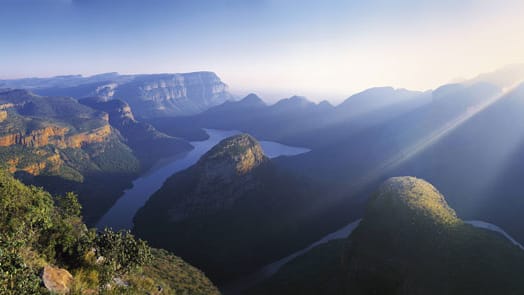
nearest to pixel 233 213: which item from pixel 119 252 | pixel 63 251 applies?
pixel 119 252

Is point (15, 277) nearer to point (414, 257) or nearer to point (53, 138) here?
point (414, 257)

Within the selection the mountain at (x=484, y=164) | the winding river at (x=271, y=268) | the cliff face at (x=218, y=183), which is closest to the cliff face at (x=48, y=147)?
the cliff face at (x=218, y=183)

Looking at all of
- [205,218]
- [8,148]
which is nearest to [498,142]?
[205,218]

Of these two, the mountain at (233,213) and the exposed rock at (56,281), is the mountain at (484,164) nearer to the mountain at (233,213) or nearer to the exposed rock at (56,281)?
the mountain at (233,213)

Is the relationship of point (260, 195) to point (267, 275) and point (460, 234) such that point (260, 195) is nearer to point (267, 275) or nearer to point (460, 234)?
point (267, 275)

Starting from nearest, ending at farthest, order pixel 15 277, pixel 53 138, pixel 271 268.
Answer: pixel 15 277, pixel 271 268, pixel 53 138

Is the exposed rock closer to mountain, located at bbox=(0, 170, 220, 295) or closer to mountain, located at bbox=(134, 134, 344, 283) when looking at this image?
mountain, located at bbox=(0, 170, 220, 295)

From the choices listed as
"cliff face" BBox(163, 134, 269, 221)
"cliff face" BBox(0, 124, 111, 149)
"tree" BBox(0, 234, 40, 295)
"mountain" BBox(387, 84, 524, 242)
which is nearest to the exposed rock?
"tree" BBox(0, 234, 40, 295)
